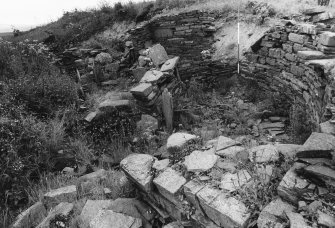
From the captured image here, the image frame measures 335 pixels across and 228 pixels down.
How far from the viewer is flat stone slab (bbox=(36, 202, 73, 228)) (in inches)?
121

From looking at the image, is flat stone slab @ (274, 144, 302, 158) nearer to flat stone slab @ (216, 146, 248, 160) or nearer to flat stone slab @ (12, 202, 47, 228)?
flat stone slab @ (216, 146, 248, 160)

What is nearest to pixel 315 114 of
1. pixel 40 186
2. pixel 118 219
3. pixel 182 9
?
pixel 118 219

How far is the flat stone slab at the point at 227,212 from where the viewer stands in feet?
7.57

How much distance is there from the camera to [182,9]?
31.6ft

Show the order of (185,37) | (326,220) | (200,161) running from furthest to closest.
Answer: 1. (185,37)
2. (200,161)
3. (326,220)

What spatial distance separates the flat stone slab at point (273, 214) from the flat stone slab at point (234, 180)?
37 centimetres

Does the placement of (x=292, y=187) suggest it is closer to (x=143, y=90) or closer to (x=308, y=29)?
(x=143, y=90)

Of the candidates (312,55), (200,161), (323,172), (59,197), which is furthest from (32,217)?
(312,55)

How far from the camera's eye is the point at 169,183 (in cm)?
296

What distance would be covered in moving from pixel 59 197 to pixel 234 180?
7.88ft

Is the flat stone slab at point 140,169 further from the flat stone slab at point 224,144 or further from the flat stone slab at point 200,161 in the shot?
the flat stone slab at point 224,144

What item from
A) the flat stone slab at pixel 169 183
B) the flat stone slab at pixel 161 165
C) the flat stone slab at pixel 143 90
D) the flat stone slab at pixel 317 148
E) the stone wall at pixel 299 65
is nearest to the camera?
the flat stone slab at pixel 317 148

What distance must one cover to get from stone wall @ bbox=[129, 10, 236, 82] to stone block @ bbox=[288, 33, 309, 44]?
7.99 ft

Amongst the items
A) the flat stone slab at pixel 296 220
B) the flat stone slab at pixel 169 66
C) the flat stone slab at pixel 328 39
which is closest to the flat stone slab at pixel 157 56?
the flat stone slab at pixel 169 66
